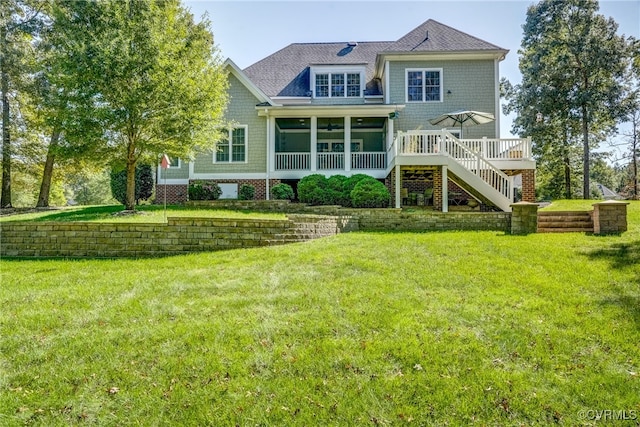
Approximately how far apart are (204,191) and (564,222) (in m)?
12.0

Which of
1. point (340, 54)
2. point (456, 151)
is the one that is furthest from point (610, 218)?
point (340, 54)

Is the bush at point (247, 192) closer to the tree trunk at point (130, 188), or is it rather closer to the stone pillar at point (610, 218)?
the tree trunk at point (130, 188)

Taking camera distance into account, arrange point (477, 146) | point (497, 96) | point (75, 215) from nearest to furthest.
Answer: point (75, 215)
point (477, 146)
point (497, 96)

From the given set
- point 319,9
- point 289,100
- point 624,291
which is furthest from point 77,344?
point 289,100

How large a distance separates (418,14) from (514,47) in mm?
9855

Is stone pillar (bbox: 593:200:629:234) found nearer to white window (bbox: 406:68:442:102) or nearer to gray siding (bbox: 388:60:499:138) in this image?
gray siding (bbox: 388:60:499:138)

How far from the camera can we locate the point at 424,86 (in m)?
16.0

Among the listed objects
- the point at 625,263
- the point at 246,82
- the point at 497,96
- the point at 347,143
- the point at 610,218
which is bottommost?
the point at 625,263

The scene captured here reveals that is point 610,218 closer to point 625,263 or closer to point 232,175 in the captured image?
point 625,263

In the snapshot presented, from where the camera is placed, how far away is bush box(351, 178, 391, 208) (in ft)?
39.8

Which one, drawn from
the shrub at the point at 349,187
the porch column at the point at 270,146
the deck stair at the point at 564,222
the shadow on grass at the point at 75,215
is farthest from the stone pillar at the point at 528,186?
the shadow on grass at the point at 75,215

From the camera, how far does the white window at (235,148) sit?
1536 centimetres

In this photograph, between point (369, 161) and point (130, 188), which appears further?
point (369, 161)

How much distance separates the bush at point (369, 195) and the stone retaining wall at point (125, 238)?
15.2 ft
